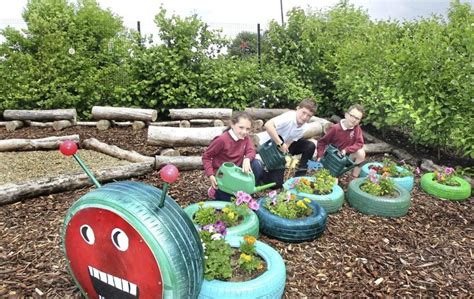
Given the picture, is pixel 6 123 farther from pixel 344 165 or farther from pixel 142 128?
pixel 344 165

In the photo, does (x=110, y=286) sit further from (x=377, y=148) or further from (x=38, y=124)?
(x=38, y=124)

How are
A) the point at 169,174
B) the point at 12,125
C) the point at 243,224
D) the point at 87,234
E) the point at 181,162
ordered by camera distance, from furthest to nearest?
Answer: the point at 12,125 < the point at 181,162 < the point at 243,224 < the point at 87,234 < the point at 169,174

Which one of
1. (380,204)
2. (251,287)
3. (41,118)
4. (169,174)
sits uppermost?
(169,174)

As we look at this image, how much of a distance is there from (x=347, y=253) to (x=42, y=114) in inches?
278

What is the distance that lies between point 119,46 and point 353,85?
215 inches

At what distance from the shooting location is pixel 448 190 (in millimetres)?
5281

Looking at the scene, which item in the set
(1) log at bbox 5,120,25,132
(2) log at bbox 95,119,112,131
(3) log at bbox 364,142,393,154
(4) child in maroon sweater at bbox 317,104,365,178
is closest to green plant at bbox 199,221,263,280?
(4) child in maroon sweater at bbox 317,104,365,178

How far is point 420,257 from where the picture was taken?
12.8ft

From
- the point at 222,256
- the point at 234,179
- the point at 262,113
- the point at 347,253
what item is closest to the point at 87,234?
the point at 222,256

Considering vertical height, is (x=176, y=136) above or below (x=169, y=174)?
below

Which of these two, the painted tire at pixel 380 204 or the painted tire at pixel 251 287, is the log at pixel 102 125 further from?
the painted tire at pixel 251 287

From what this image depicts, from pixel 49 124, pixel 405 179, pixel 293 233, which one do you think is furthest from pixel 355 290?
pixel 49 124

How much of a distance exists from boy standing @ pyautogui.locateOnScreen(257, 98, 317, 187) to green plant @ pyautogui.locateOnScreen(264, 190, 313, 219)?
0.94m

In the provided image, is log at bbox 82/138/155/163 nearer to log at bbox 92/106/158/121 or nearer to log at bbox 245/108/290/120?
log at bbox 92/106/158/121
